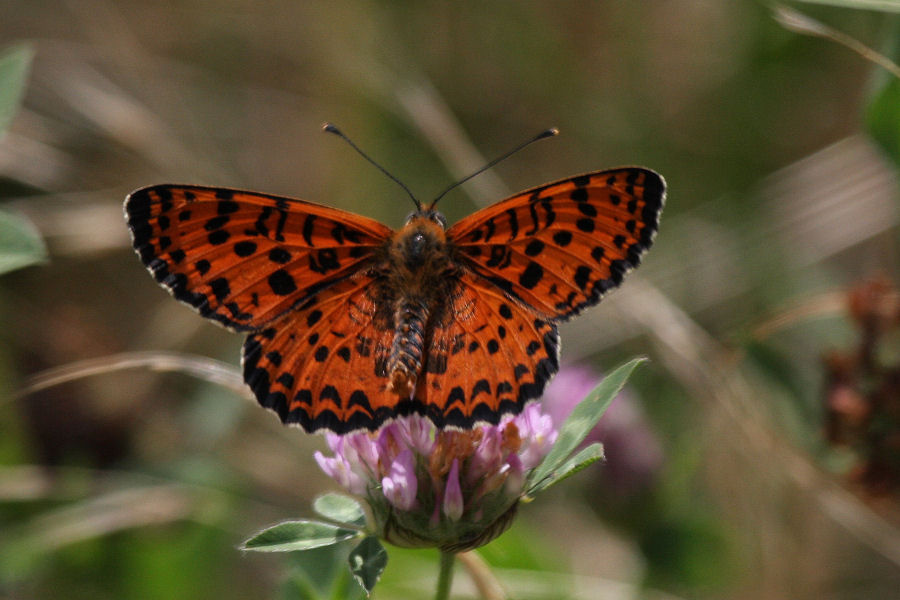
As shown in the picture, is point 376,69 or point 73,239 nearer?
point 73,239

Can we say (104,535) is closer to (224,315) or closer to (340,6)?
(224,315)

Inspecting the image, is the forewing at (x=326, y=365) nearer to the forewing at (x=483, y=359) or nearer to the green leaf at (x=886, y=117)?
the forewing at (x=483, y=359)

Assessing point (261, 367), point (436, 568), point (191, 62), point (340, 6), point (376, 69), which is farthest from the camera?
point (191, 62)

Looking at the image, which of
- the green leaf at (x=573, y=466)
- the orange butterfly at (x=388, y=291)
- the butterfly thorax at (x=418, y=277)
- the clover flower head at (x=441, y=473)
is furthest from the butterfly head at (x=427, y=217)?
the green leaf at (x=573, y=466)

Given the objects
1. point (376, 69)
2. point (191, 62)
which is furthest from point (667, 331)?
point (191, 62)

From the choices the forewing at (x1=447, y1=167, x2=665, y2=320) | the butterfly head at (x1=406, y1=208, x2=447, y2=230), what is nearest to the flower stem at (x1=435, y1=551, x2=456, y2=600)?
the forewing at (x1=447, y1=167, x2=665, y2=320)

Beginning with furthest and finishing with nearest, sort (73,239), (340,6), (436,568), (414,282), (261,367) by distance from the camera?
(340,6) → (73,239) → (436,568) → (414,282) → (261,367)
